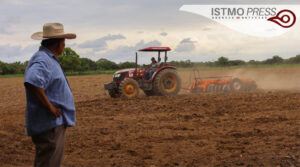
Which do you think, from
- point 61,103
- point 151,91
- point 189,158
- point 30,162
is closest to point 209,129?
point 189,158

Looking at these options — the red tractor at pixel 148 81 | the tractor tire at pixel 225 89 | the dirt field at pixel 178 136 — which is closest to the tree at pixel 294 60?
the tractor tire at pixel 225 89

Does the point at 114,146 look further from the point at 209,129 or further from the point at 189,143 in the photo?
the point at 209,129

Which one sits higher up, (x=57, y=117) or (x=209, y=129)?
(x=57, y=117)

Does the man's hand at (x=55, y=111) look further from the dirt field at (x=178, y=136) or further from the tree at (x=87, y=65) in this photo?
the tree at (x=87, y=65)

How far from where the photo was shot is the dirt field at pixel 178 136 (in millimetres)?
5129

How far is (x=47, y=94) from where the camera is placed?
3.05 meters

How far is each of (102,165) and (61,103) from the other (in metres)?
2.22

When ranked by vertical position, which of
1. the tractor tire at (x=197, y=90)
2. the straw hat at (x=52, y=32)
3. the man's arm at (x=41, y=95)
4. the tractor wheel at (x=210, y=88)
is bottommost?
the tractor tire at (x=197, y=90)

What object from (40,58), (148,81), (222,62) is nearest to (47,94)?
(40,58)

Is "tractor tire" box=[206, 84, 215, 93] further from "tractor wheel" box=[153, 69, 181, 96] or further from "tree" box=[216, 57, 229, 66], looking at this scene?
"tree" box=[216, 57, 229, 66]

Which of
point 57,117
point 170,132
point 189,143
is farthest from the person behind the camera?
point 170,132

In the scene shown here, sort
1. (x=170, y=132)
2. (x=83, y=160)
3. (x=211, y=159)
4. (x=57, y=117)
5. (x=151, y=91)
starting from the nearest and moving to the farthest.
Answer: (x=57, y=117) < (x=211, y=159) < (x=83, y=160) < (x=170, y=132) < (x=151, y=91)

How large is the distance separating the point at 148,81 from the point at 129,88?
0.90 metres

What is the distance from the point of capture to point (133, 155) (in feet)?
17.9
